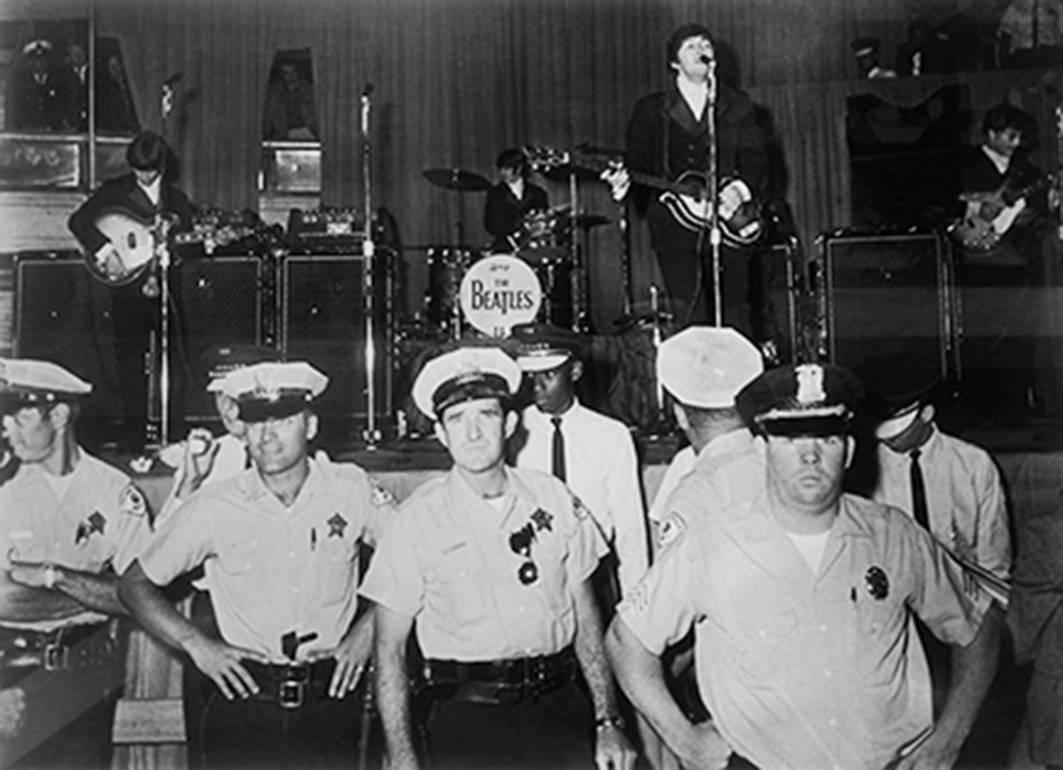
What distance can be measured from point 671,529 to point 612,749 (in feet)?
1.66

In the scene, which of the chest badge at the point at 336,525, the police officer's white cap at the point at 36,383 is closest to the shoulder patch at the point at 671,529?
the chest badge at the point at 336,525

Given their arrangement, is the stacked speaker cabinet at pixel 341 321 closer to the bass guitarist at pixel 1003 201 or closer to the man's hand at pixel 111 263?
the man's hand at pixel 111 263

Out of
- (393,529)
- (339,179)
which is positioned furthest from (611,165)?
(339,179)

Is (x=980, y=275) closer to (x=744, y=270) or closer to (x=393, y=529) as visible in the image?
(x=744, y=270)

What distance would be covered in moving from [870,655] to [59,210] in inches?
148

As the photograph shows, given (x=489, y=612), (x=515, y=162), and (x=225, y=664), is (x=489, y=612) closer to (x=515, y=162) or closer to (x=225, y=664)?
(x=225, y=664)

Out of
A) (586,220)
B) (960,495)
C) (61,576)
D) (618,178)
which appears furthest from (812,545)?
(586,220)

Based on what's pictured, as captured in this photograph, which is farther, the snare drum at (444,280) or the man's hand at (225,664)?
the snare drum at (444,280)

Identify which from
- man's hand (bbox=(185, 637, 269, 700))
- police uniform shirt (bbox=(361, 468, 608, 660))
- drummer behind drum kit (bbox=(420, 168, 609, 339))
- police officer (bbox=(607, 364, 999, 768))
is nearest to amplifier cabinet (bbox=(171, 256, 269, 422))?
drummer behind drum kit (bbox=(420, 168, 609, 339))

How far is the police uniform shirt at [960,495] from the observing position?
9.00 feet

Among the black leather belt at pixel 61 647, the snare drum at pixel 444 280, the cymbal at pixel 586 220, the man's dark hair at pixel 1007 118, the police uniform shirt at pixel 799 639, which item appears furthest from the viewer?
the cymbal at pixel 586 220

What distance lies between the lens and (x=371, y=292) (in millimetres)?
3334

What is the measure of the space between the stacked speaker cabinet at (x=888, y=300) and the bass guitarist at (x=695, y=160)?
25 centimetres

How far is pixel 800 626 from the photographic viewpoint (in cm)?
231
